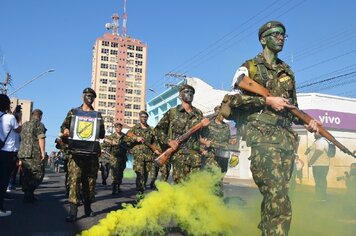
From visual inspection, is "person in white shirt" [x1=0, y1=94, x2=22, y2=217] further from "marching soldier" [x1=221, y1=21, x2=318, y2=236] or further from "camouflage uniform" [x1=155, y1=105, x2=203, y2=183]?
"marching soldier" [x1=221, y1=21, x2=318, y2=236]

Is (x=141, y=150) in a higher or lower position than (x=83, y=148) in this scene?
higher

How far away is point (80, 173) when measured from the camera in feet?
20.4

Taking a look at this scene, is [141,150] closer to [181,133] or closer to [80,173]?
[80,173]

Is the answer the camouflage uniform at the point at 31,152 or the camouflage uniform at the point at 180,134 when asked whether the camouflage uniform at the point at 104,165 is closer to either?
the camouflage uniform at the point at 31,152

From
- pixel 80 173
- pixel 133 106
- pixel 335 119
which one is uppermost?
pixel 133 106

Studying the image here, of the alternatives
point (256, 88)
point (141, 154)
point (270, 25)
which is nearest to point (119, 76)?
point (141, 154)

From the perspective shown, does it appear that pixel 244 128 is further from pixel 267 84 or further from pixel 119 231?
pixel 119 231

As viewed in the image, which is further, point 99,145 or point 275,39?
point 99,145

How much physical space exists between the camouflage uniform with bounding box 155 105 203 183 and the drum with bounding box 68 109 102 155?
915mm

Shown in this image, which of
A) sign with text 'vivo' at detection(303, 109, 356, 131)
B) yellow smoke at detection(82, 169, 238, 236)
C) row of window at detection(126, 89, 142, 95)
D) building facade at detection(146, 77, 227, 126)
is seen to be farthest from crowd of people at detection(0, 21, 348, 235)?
row of window at detection(126, 89, 142, 95)

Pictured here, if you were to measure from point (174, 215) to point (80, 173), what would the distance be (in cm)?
249

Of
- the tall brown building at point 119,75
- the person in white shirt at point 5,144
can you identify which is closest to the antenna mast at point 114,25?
the tall brown building at point 119,75

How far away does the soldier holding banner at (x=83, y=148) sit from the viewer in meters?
5.98

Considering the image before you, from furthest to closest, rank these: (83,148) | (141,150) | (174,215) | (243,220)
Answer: (141,150), (83,148), (243,220), (174,215)
